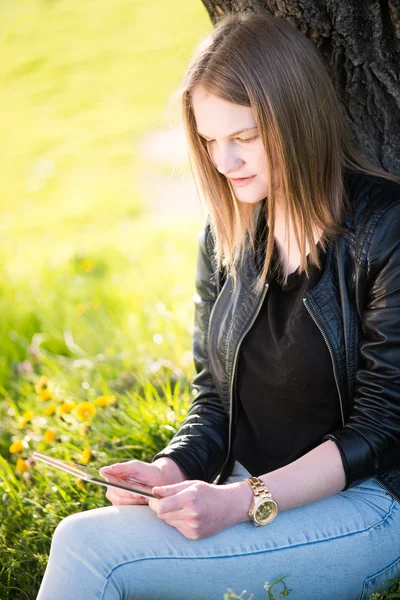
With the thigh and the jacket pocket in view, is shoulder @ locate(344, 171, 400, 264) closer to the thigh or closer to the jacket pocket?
the thigh

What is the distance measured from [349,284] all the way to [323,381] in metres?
0.26

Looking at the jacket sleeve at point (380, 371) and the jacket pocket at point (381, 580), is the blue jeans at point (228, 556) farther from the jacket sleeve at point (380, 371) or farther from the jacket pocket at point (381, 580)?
the jacket sleeve at point (380, 371)

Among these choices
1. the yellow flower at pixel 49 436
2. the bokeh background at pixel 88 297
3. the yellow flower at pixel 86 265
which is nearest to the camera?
the bokeh background at pixel 88 297

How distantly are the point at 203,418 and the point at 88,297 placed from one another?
2270mm

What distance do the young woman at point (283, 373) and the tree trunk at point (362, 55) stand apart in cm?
25

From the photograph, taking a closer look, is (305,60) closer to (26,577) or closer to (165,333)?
(26,577)

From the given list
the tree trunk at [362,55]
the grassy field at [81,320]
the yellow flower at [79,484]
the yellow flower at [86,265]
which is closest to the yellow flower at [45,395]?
the grassy field at [81,320]

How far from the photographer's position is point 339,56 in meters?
2.22

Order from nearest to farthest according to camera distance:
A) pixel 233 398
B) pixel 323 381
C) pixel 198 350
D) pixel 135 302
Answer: pixel 323 381, pixel 233 398, pixel 198 350, pixel 135 302

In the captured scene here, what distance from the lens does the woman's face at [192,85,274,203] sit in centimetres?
189

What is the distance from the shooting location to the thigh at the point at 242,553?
173 cm

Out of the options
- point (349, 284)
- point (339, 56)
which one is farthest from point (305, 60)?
point (349, 284)

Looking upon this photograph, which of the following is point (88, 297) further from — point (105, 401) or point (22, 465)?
point (22, 465)

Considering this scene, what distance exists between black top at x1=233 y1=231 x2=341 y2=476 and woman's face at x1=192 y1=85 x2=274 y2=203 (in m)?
0.25
